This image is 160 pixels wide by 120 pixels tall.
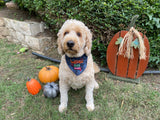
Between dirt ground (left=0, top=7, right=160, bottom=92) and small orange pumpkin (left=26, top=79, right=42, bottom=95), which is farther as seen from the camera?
dirt ground (left=0, top=7, right=160, bottom=92)

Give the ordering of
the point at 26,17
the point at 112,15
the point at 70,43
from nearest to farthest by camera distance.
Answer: the point at 70,43, the point at 112,15, the point at 26,17

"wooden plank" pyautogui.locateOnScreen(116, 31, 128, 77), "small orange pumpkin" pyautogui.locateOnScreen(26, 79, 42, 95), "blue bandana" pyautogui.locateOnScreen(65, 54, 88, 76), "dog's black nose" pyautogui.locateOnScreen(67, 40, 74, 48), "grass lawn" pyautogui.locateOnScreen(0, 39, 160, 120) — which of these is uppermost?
"dog's black nose" pyautogui.locateOnScreen(67, 40, 74, 48)

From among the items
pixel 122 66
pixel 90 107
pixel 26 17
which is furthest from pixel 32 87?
pixel 26 17

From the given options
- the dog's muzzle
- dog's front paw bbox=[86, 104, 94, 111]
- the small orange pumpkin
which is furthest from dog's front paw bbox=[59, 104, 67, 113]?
the dog's muzzle

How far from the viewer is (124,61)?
282 centimetres

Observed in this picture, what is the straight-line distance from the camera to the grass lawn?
7.27 ft

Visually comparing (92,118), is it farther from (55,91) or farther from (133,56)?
(133,56)

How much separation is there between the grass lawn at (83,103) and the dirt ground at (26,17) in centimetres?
21

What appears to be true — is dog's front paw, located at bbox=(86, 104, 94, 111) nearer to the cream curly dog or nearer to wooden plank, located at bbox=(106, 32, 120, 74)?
the cream curly dog

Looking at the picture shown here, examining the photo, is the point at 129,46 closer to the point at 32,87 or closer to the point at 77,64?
the point at 77,64

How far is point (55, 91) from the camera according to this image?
2.44m

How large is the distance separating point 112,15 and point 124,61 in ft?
3.28

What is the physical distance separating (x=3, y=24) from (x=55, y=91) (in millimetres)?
3945

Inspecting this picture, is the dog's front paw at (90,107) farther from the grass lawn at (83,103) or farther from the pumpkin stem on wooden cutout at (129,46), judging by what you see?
the pumpkin stem on wooden cutout at (129,46)
